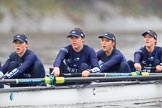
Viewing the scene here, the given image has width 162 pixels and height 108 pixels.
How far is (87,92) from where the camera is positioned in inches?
357

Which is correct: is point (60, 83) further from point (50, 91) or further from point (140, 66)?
point (140, 66)

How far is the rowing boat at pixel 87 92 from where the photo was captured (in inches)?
336

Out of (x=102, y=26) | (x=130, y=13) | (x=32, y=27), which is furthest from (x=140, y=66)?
(x=130, y=13)

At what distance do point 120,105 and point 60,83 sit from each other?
1.30 meters

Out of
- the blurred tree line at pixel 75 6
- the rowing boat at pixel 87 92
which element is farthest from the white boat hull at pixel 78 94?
the blurred tree line at pixel 75 6

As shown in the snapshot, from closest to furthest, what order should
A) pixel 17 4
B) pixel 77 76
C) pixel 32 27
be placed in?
pixel 77 76, pixel 32 27, pixel 17 4

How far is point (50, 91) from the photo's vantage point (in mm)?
8734

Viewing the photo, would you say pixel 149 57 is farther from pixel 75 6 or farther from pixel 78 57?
pixel 75 6

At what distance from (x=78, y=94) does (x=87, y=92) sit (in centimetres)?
18

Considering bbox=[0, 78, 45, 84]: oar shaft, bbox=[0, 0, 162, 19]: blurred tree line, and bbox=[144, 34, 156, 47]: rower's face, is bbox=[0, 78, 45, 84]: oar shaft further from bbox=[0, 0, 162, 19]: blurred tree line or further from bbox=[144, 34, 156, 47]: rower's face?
bbox=[0, 0, 162, 19]: blurred tree line

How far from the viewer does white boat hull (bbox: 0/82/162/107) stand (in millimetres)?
8516

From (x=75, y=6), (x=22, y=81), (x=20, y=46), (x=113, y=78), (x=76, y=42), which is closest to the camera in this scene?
(x=22, y=81)

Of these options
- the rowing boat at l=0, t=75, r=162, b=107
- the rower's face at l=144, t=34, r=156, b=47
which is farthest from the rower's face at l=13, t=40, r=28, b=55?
the rower's face at l=144, t=34, r=156, b=47

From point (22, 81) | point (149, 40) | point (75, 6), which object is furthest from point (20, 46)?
point (75, 6)
